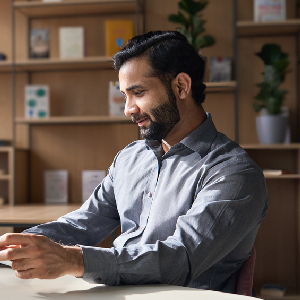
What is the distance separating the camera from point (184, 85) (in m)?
1.23

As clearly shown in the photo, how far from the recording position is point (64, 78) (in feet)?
9.18

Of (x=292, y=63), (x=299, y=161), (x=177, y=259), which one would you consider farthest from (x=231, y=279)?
(x=292, y=63)

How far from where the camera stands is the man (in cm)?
76

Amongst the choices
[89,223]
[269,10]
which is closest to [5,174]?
[89,223]

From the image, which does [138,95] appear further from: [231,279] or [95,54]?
[95,54]

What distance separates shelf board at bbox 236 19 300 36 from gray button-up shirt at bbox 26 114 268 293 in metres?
1.44

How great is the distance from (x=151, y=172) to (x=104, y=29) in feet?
5.96

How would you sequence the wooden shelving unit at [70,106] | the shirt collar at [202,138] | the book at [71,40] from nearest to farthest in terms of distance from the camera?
1. the shirt collar at [202,138]
2. the book at [71,40]
3. the wooden shelving unit at [70,106]

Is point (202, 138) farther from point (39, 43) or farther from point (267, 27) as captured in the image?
point (39, 43)

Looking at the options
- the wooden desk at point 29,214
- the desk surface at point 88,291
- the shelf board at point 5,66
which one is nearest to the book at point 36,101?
the shelf board at point 5,66

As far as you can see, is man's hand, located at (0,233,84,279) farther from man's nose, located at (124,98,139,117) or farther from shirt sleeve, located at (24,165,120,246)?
man's nose, located at (124,98,139,117)

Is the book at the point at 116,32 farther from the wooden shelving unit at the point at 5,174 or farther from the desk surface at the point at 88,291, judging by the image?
the desk surface at the point at 88,291

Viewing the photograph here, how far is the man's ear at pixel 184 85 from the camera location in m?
1.22

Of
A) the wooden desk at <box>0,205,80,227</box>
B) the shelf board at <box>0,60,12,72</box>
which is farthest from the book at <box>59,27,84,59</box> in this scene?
the wooden desk at <box>0,205,80,227</box>
